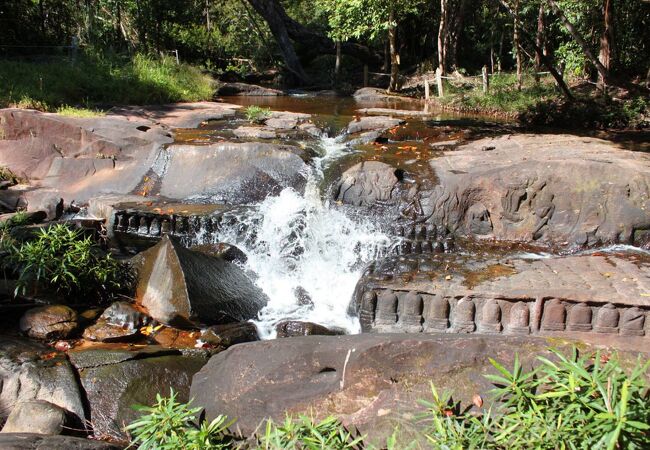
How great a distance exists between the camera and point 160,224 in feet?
26.9

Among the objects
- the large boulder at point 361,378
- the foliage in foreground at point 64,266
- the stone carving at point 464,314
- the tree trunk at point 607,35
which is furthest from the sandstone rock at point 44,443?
the tree trunk at point 607,35

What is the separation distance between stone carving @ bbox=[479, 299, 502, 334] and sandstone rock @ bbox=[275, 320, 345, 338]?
156 centimetres

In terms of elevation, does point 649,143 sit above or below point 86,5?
below

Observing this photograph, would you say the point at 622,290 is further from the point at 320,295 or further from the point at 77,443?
the point at 77,443

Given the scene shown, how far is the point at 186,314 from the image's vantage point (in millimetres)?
5848

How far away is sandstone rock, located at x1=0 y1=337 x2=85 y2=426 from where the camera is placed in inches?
180

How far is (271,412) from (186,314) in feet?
7.83

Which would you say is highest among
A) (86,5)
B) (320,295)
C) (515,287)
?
(86,5)

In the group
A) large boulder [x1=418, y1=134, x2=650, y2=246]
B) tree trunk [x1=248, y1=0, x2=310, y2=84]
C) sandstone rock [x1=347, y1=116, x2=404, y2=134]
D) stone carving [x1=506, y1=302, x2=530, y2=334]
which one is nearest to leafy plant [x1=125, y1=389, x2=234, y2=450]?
stone carving [x1=506, y1=302, x2=530, y2=334]

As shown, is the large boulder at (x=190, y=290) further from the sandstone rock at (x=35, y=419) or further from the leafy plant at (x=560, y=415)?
the leafy plant at (x=560, y=415)

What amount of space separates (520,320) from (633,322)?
1.00 meters

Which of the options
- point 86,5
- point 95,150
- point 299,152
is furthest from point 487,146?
point 86,5

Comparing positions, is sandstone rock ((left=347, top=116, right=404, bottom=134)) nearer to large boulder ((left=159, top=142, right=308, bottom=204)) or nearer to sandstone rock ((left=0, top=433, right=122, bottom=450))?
large boulder ((left=159, top=142, right=308, bottom=204))

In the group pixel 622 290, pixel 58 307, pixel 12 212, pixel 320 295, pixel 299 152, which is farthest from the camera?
pixel 299 152
